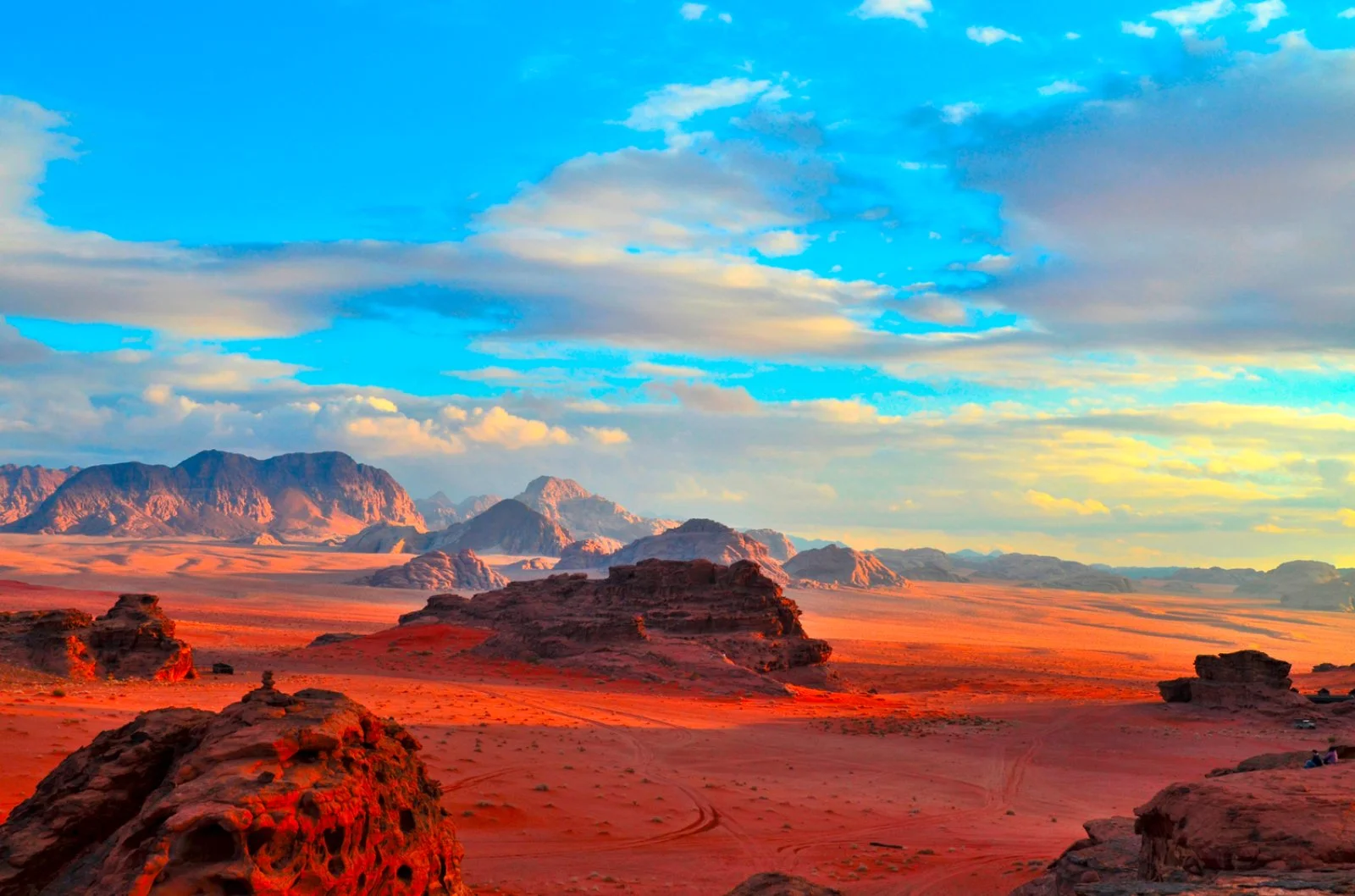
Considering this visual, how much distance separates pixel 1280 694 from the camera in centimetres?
3519

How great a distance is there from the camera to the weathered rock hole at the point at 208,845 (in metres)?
6.53

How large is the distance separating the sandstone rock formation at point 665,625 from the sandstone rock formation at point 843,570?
113 m

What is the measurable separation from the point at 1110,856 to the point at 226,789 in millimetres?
8744

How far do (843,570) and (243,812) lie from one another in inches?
6537

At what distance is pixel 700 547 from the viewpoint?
15062 centimetres

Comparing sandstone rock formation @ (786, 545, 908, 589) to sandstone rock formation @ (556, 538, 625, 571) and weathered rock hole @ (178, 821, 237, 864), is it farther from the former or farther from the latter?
weathered rock hole @ (178, 821, 237, 864)

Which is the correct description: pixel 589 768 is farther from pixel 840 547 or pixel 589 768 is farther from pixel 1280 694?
pixel 840 547

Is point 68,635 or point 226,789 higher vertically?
point 226,789

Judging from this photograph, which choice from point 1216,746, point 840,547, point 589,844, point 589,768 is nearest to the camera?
point 589,844

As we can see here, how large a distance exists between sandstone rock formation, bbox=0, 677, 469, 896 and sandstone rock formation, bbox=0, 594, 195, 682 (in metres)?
23.4

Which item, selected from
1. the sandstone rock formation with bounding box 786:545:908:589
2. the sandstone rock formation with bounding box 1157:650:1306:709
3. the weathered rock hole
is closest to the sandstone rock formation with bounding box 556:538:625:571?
the sandstone rock formation with bounding box 786:545:908:589

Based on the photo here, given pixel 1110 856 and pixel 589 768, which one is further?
pixel 589 768

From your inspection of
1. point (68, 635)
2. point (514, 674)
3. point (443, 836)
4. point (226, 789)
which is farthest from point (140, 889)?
point (514, 674)

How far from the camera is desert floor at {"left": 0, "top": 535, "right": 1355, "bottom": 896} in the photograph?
45.5 feet
